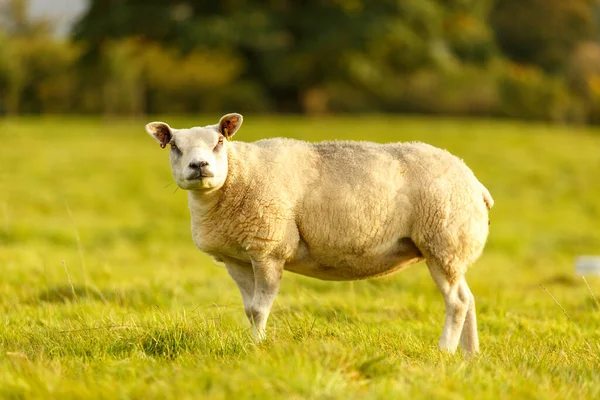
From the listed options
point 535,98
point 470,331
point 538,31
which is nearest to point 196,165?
point 470,331

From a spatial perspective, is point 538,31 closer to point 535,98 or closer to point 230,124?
point 535,98

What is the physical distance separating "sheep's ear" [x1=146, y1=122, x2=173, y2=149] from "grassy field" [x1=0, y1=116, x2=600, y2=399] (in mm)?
1114

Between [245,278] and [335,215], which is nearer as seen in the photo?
[335,215]

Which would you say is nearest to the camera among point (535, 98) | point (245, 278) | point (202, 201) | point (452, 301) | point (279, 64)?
point (202, 201)

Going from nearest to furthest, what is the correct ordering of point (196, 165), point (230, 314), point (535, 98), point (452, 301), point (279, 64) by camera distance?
point (196, 165) → point (452, 301) → point (230, 314) → point (279, 64) → point (535, 98)

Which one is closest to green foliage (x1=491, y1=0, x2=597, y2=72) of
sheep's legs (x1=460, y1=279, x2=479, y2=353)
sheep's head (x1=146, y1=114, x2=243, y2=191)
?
sheep's legs (x1=460, y1=279, x2=479, y2=353)

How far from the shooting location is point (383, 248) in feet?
17.7

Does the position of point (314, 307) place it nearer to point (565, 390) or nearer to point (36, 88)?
point (565, 390)

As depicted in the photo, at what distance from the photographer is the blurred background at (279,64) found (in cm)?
2964

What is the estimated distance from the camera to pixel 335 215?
17.4 feet

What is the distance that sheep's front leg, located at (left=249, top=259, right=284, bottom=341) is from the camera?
5.23 meters

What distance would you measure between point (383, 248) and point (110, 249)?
7878 millimetres

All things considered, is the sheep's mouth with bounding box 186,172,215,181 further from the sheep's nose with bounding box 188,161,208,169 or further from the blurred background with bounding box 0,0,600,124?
the blurred background with bounding box 0,0,600,124

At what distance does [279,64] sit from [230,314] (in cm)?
2462
